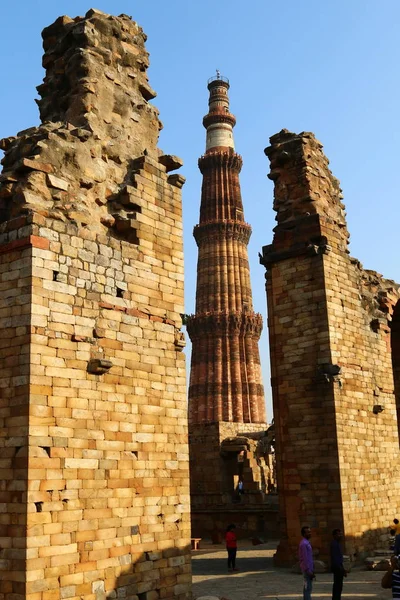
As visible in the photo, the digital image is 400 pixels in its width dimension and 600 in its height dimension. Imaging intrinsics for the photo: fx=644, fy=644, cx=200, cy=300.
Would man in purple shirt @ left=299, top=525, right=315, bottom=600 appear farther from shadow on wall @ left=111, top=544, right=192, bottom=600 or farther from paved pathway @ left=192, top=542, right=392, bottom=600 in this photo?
shadow on wall @ left=111, top=544, right=192, bottom=600

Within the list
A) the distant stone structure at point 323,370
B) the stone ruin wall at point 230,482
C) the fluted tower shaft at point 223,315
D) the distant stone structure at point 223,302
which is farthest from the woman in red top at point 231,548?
the fluted tower shaft at point 223,315

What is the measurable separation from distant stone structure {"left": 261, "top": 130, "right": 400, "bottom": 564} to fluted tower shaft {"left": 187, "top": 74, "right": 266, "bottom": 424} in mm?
20673

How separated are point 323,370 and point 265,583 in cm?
378

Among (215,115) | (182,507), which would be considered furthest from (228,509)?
(215,115)

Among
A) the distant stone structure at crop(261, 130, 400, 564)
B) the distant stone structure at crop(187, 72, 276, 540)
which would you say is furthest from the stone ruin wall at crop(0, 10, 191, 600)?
the distant stone structure at crop(187, 72, 276, 540)

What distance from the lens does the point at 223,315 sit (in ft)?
115

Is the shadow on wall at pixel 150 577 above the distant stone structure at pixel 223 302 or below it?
below

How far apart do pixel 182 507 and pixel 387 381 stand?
7029 millimetres

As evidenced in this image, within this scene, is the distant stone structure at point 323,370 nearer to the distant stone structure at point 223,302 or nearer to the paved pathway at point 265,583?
the paved pathway at point 265,583

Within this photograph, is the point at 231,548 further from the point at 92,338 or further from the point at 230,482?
the point at 230,482

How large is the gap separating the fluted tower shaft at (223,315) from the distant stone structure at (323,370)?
20.7 m

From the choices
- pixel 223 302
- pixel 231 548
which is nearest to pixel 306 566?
pixel 231 548

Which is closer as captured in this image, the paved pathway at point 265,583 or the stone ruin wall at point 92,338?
the stone ruin wall at point 92,338

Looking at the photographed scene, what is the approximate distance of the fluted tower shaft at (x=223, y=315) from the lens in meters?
34.4
